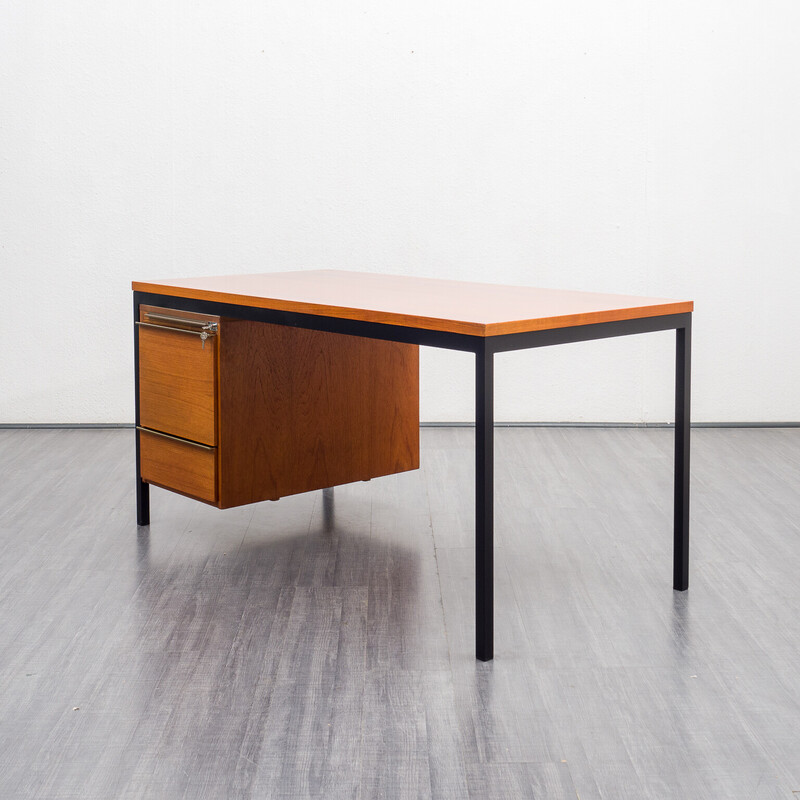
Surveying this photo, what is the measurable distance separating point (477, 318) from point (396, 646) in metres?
0.74

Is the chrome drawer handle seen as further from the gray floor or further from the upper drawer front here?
the gray floor

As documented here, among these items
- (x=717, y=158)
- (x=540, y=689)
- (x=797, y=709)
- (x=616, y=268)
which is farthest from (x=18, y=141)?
(x=797, y=709)

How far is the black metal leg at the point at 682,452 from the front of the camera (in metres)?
2.46

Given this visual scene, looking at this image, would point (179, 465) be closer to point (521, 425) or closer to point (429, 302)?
point (429, 302)

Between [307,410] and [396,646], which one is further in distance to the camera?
[307,410]

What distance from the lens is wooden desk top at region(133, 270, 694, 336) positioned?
6.97 feet

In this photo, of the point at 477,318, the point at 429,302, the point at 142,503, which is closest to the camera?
the point at 477,318

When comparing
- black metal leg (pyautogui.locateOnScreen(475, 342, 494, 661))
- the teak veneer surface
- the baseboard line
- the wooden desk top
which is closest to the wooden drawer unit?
the teak veneer surface

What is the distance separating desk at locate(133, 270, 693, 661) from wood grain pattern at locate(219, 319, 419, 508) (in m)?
0.05

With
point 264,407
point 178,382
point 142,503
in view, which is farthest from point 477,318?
point 142,503

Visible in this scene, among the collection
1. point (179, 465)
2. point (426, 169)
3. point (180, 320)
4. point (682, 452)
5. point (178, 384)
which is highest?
point (426, 169)

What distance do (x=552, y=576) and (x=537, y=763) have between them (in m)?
0.99

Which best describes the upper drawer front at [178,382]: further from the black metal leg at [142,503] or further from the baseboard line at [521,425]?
the baseboard line at [521,425]

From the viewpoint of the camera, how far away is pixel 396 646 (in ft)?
7.39
